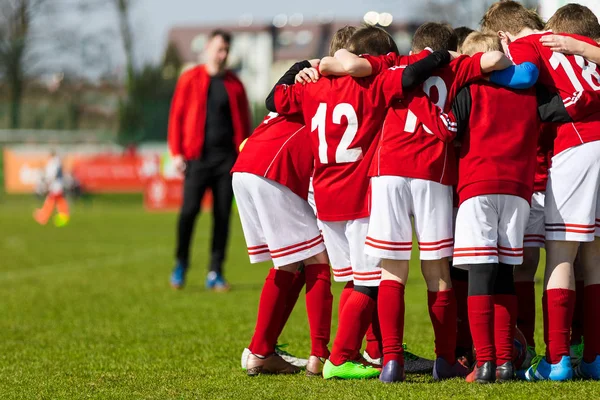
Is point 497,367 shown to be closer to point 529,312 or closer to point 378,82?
point 529,312

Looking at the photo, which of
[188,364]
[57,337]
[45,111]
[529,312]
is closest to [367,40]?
[529,312]

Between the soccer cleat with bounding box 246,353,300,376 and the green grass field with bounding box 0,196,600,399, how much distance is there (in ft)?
0.23

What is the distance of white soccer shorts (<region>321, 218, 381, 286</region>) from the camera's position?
4.86 metres

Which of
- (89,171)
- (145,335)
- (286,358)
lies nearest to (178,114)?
(145,335)

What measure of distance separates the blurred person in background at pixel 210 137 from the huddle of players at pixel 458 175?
185 inches

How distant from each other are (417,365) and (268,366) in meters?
0.81

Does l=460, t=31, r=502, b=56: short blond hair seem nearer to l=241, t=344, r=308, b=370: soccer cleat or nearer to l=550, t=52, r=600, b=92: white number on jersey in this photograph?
l=550, t=52, r=600, b=92: white number on jersey

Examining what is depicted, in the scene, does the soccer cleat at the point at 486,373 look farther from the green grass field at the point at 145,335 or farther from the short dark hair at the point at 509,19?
the short dark hair at the point at 509,19

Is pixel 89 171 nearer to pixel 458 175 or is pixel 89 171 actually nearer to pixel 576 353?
pixel 576 353

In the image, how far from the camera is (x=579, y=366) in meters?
4.86

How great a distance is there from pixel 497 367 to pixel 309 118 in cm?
156

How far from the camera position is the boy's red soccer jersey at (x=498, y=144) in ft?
15.0

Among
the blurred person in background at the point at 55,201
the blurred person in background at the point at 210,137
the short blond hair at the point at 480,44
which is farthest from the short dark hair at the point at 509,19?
the blurred person in background at the point at 55,201

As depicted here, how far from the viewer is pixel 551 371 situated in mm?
4715
